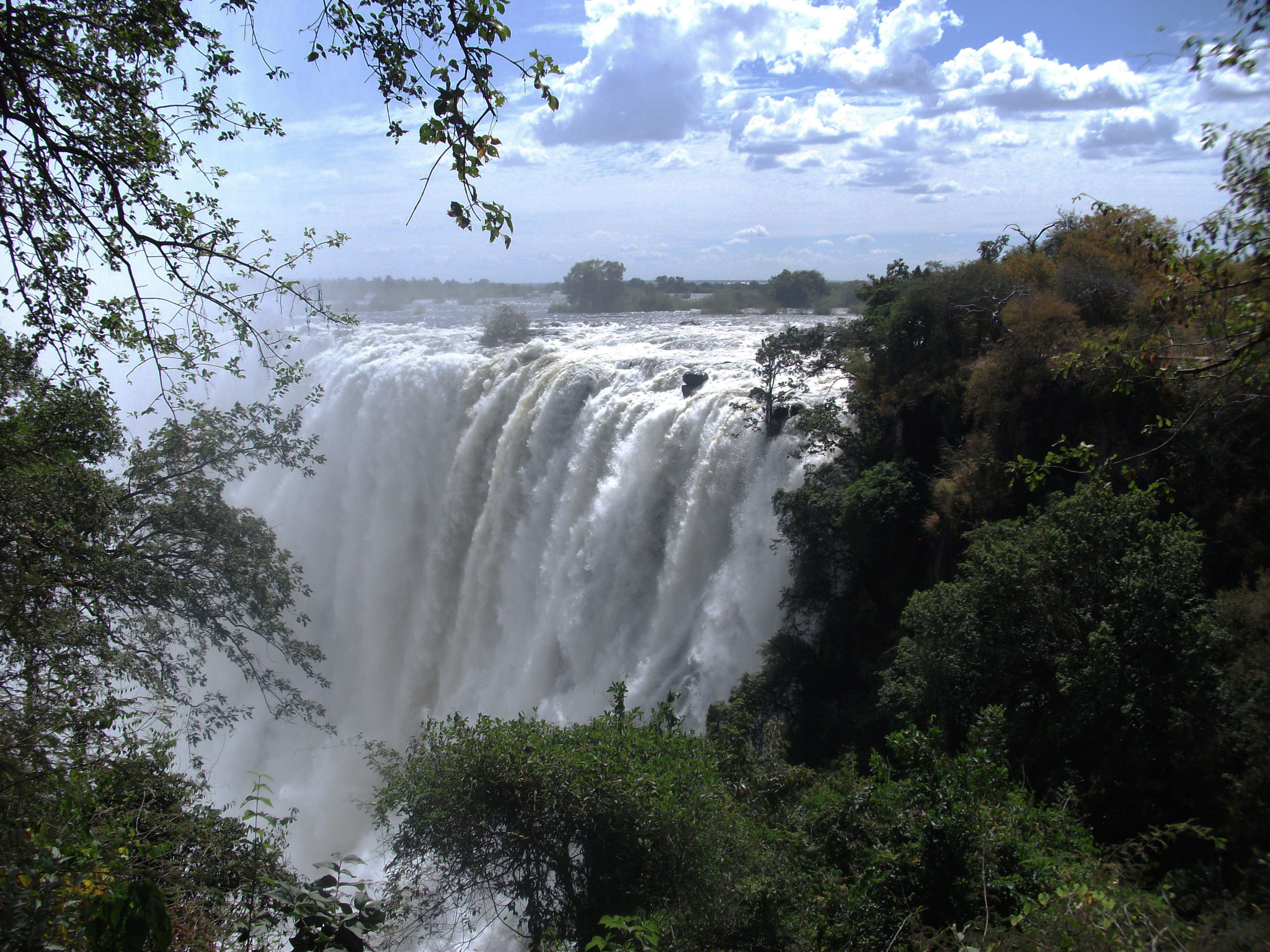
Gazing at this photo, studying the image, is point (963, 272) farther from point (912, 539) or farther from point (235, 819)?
point (235, 819)

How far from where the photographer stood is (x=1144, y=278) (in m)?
13.3

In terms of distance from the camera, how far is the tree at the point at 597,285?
4794cm

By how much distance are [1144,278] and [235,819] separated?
15.2m

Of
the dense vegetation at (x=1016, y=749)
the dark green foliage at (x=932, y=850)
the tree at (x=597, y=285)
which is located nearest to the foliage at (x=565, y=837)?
the dense vegetation at (x=1016, y=749)

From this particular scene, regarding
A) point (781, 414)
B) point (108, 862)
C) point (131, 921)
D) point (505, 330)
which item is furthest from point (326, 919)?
point (505, 330)

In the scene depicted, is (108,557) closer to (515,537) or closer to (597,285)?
(515,537)

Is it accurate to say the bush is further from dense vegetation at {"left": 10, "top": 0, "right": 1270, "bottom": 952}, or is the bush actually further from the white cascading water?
dense vegetation at {"left": 10, "top": 0, "right": 1270, "bottom": 952}

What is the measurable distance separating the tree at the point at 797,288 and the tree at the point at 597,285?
9.50 meters

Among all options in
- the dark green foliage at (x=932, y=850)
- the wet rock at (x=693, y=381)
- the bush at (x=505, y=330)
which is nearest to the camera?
the dark green foliage at (x=932, y=850)

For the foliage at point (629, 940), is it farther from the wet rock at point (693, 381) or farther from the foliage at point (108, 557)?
the wet rock at point (693, 381)

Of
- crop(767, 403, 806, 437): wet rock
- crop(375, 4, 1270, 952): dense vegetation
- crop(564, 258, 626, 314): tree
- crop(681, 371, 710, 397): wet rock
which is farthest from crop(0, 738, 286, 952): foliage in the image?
crop(564, 258, 626, 314): tree

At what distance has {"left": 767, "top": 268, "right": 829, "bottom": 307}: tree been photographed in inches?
1720

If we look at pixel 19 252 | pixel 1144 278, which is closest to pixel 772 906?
pixel 19 252

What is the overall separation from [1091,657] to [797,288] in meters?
38.8
